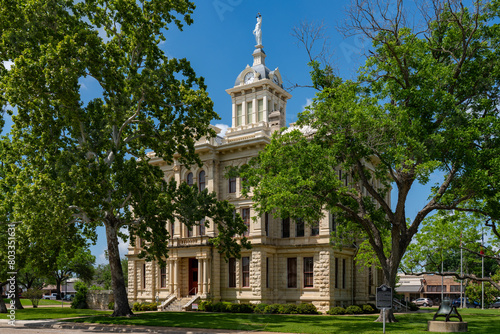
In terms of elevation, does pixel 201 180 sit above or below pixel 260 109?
below

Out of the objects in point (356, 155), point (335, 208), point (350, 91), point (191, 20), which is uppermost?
point (191, 20)

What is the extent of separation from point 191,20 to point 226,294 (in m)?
22.5

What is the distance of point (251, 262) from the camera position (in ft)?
127

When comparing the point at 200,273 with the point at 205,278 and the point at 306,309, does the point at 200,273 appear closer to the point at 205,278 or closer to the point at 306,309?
the point at 205,278

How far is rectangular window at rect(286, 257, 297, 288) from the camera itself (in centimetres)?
3903

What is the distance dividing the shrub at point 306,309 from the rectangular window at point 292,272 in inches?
140

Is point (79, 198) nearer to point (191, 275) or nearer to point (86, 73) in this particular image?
point (86, 73)

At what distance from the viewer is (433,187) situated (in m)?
23.9

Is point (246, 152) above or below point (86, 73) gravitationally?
below

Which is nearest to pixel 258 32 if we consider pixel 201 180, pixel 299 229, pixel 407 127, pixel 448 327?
pixel 201 180

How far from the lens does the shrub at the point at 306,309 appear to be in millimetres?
34938

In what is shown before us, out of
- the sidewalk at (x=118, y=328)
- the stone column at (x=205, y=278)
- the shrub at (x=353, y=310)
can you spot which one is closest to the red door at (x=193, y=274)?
the stone column at (x=205, y=278)

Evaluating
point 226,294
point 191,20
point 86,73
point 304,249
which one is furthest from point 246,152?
point 86,73

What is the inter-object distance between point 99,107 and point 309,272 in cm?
2076
